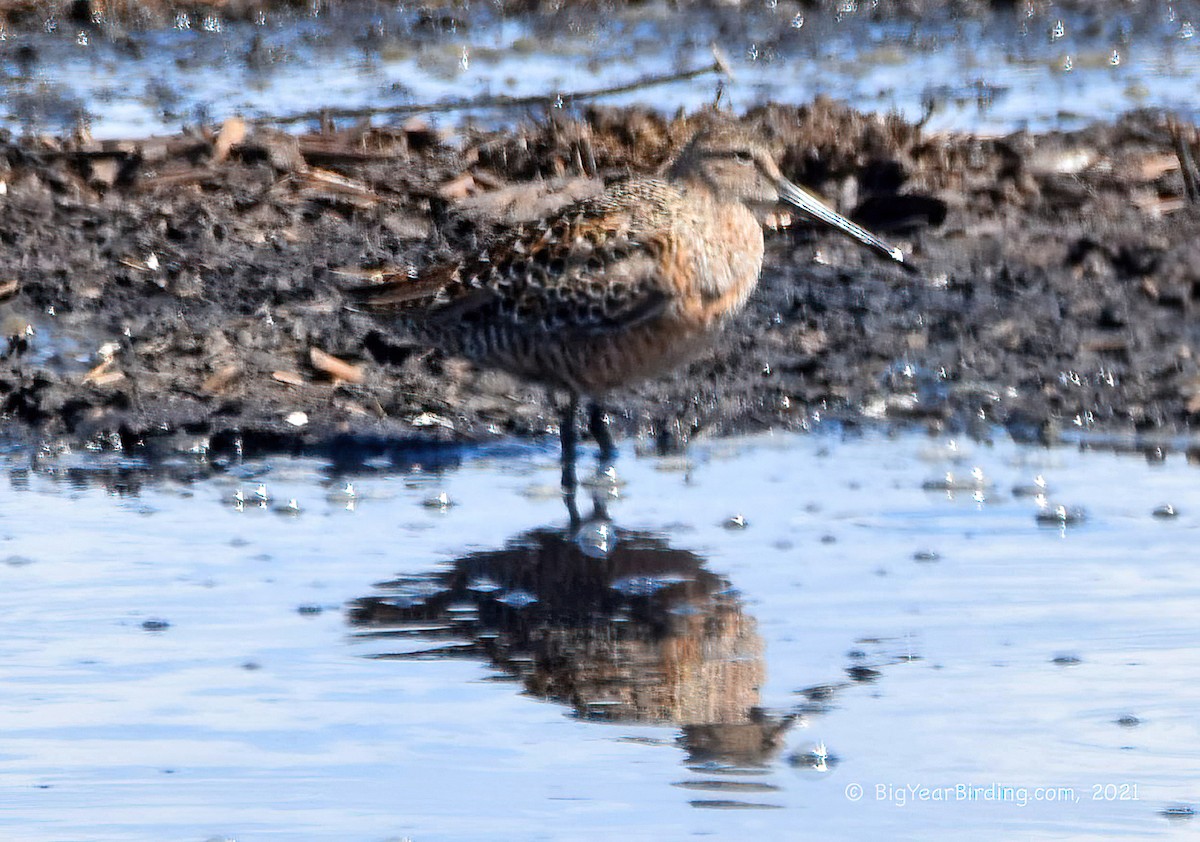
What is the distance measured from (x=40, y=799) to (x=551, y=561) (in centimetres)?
220

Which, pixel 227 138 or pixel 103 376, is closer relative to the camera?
pixel 103 376

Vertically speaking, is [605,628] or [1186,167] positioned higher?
→ [1186,167]

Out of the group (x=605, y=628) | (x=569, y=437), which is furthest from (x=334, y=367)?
(x=605, y=628)

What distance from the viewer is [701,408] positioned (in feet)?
26.0

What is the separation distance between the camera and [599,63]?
52.9ft

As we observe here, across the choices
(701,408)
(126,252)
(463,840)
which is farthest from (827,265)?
(463,840)

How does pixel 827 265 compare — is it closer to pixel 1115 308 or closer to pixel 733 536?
pixel 1115 308

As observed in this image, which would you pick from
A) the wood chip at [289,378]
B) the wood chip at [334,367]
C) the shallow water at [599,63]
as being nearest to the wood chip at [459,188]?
the shallow water at [599,63]

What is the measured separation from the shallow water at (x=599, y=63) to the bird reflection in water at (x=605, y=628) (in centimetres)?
719

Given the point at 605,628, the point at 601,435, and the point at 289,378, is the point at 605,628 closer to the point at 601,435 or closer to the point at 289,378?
the point at 601,435

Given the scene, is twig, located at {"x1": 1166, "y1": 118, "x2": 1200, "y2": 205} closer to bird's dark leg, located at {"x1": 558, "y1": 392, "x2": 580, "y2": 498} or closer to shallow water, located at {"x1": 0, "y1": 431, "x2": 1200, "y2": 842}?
shallow water, located at {"x1": 0, "y1": 431, "x2": 1200, "y2": 842}

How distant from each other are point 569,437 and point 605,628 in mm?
1909

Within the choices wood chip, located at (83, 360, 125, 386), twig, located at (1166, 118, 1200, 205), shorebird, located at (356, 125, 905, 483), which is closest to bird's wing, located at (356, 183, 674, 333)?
shorebird, located at (356, 125, 905, 483)

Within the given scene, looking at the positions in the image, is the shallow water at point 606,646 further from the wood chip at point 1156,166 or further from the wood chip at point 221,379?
the wood chip at point 1156,166
